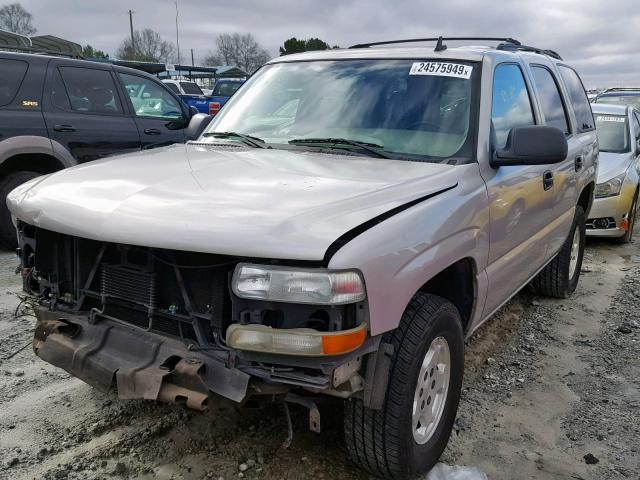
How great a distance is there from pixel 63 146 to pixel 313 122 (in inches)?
154

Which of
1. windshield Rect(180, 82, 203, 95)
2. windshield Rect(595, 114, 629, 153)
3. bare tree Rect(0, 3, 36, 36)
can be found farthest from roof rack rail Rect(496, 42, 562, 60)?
bare tree Rect(0, 3, 36, 36)

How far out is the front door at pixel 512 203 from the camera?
10.6 feet

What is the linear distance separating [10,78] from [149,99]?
5.50ft

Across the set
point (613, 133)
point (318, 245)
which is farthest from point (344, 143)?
point (613, 133)

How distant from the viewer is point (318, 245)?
2.04 m

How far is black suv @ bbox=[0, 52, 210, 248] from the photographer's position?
19.8ft

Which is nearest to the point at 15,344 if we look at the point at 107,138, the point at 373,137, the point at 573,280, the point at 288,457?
the point at 288,457

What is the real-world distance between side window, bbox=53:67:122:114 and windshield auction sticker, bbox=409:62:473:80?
14.6ft

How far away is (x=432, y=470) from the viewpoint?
9.19 feet

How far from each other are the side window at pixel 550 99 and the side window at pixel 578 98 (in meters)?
0.34

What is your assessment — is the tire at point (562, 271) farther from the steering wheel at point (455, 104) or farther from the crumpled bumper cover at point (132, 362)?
the crumpled bumper cover at point (132, 362)

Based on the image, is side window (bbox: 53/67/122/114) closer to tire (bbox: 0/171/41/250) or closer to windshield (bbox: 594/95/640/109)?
tire (bbox: 0/171/41/250)

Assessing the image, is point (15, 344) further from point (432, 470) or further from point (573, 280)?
point (573, 280)

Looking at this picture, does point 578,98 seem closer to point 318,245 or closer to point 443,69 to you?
point 443,69
